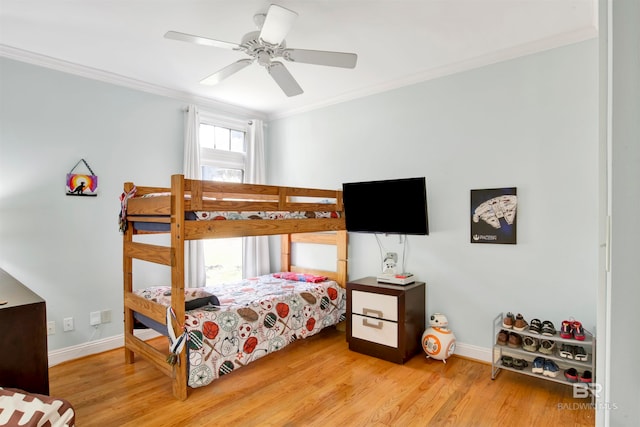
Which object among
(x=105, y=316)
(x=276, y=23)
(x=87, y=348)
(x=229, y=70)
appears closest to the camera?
(x=276, y=23)

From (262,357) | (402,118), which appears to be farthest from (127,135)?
(402,118)

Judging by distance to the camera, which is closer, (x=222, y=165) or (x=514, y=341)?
(x=514, y=341)

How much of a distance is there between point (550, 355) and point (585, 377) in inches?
8.9

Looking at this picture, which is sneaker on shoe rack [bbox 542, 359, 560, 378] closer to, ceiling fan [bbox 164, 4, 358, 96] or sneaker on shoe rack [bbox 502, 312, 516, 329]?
sneaker on shoe rack [bbox 502, 312, 516, 329]

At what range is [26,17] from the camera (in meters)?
2.36

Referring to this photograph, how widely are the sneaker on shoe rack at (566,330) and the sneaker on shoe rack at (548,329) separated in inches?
2.1

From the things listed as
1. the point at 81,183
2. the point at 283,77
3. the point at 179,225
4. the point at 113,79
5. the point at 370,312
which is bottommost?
the point at 370,312

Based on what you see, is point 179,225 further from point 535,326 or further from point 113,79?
point 535,326

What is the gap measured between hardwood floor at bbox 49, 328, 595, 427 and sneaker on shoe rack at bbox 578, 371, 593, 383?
0.14 meters

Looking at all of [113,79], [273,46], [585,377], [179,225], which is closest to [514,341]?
[585,377]

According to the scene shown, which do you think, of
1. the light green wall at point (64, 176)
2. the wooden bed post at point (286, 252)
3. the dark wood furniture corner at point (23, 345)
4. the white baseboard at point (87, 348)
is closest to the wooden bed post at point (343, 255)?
the wooden bed post at point (286, 252)

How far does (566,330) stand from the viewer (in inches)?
98.0

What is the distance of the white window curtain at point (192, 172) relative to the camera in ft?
12.5

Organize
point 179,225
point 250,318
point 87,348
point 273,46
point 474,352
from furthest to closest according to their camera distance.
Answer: point 87,348
point 474,352
point 250,318
point 179,225
point 273,46
